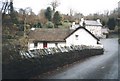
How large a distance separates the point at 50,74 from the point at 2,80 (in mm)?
4133

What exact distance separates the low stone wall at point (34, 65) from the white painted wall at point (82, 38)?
10.4 meters

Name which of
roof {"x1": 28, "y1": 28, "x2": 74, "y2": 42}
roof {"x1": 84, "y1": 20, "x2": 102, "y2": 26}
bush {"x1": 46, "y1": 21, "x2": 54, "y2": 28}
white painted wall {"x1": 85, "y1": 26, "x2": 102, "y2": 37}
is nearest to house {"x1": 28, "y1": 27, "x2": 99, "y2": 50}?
roof {"x1": 28, "y1": 28, "x2": 74, "y2": 42}

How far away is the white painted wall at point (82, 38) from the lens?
33.7 meters

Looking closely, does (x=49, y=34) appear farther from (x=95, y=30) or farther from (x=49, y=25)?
(x=95, y=30)

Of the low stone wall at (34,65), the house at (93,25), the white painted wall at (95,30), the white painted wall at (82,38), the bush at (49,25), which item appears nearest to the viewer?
the low stone wall at (34,65)

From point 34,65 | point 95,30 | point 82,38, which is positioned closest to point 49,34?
point 82,38

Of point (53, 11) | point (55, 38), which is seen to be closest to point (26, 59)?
point (53, 11)

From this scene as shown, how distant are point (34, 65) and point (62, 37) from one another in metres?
18.1

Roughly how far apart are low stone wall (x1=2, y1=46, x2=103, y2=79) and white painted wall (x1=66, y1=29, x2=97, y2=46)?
410 inches

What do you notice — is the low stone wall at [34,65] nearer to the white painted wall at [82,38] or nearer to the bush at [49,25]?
the bush at [49,25]

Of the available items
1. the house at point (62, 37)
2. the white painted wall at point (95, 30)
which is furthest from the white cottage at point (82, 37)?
the white painted wall at point (95, 30)

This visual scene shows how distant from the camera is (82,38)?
3428 centimetres

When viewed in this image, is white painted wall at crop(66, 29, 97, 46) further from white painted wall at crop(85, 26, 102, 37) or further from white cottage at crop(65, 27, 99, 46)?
white painted wall at crop(85, 26, 102, 37)

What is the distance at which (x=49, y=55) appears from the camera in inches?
709
